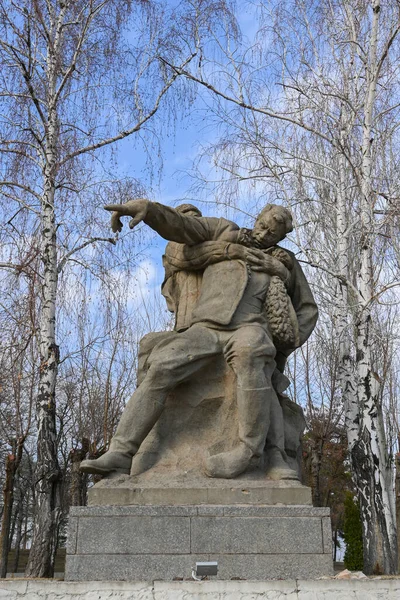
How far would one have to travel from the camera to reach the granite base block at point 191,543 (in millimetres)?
→ 4879

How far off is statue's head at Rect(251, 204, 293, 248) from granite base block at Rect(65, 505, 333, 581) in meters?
2.31

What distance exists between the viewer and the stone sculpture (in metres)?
5.44

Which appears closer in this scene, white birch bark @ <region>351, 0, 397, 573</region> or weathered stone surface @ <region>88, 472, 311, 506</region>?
weathered stone surface @ <region>88, 472, 311, 506</region>

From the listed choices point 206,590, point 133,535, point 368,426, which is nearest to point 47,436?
point 368,426

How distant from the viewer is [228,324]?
19.0 feet

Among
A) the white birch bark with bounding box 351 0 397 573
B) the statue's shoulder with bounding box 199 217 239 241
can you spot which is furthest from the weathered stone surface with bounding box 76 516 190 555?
the white birch bark with bounding box 351 0 397 573

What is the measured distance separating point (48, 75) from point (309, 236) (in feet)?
19.5

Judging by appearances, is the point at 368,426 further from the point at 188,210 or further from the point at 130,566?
the point at 130,566

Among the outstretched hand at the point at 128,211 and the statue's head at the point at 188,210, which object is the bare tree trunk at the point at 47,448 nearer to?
the statue's head at the point at 188,210

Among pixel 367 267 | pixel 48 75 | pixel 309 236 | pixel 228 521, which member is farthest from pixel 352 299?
pixel 228 521

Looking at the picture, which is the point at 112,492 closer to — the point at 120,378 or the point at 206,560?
the point at 206,560

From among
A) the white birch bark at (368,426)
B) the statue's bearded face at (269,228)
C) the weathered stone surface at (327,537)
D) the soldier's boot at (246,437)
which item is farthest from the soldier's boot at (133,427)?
the white birch bark at (368,426)

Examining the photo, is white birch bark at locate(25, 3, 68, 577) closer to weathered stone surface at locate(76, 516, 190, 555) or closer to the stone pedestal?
the stone pedestal

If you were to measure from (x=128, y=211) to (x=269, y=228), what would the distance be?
4.38 feet
